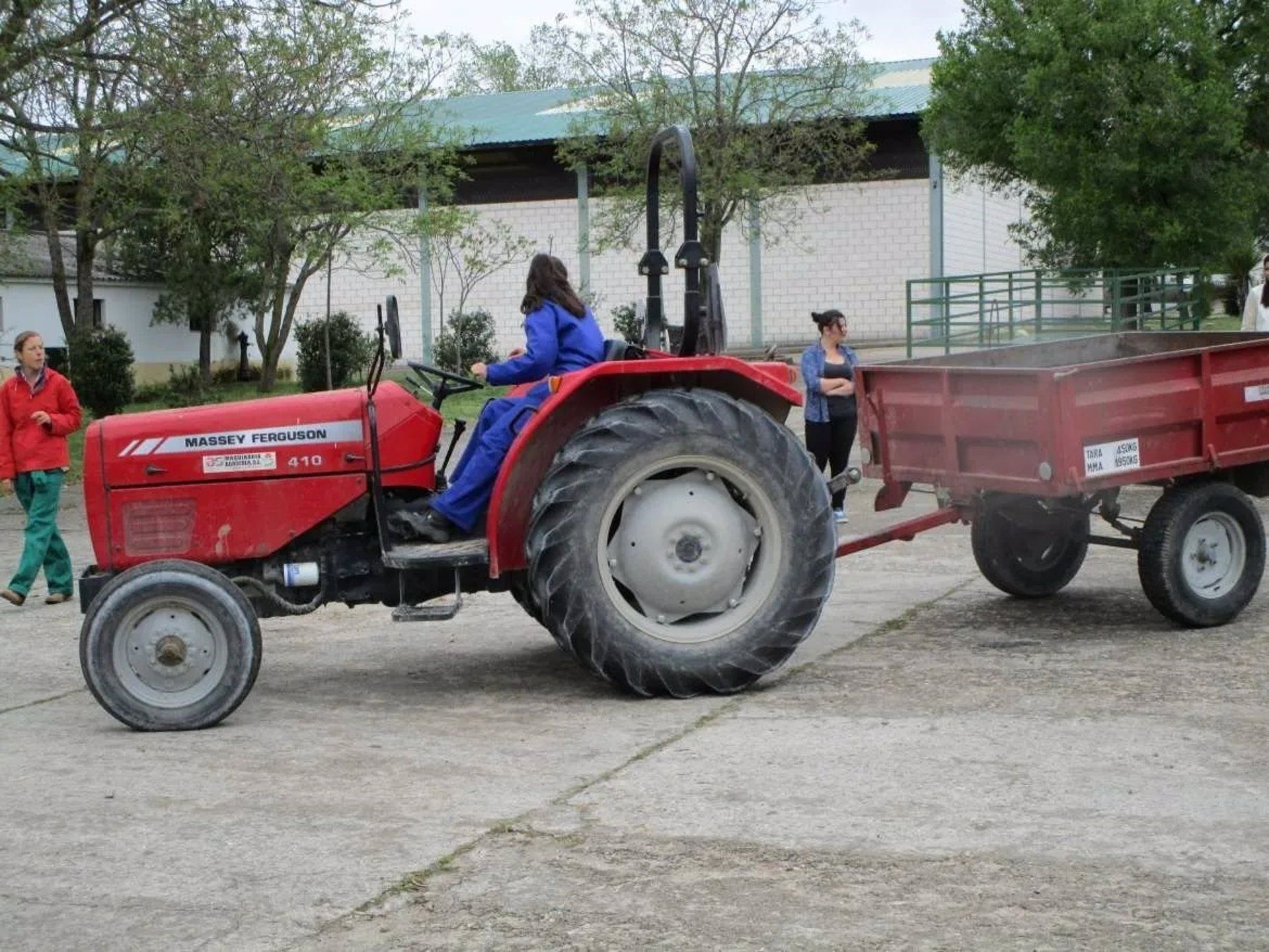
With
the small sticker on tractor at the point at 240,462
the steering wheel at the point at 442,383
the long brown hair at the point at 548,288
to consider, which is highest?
the long brown hair at the point at 548,288

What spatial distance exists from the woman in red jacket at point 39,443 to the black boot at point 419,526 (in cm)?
428

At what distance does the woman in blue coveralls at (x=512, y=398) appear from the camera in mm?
7145

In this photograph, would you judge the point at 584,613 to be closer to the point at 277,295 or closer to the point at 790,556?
the point at 790,556

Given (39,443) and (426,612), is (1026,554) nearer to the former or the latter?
(426,612)

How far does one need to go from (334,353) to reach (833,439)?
94.3 ft

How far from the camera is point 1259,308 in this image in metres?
13.2

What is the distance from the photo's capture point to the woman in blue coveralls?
281 inches

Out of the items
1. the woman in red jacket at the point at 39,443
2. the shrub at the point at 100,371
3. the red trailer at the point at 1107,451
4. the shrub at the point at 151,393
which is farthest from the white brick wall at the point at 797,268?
the red trailer at the point at 1107,451

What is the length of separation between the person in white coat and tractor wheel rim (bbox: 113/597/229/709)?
884cm

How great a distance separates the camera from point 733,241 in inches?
1772

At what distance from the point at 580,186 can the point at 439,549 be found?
39.1 meters

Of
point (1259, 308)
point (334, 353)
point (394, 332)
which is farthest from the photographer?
point (334, 353)

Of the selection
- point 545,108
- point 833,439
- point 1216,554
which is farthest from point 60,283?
point 1216,554

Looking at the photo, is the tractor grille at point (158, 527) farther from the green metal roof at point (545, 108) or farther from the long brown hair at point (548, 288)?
the green metal roof at point (545, 108)
